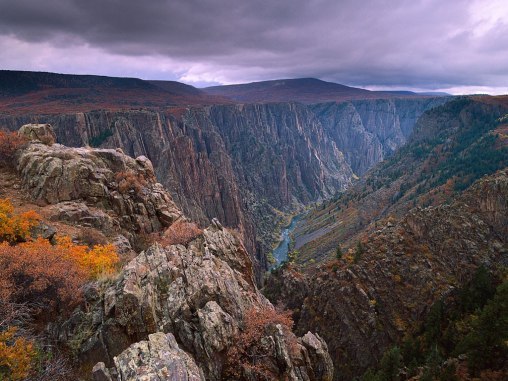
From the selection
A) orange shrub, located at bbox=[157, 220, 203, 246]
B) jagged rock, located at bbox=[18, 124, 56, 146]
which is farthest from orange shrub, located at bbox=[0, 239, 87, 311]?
jagged rock, located at bbox=[18, 124, 56, 146]

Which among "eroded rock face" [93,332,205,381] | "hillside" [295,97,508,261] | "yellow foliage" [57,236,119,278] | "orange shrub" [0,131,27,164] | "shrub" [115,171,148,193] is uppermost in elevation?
"orange shrub" [0,131,27,164]

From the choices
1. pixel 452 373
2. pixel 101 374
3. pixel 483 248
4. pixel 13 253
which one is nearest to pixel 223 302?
pixel 101 374

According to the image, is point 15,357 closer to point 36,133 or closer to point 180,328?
point 180,328

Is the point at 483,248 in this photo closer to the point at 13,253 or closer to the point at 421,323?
the point at 421,323

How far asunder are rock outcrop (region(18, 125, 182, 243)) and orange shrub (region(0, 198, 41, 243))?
16.5 ft

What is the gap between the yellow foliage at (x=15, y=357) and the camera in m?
14.0

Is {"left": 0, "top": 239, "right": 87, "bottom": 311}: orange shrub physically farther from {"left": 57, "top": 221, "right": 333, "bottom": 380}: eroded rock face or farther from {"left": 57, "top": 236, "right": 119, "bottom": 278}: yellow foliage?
{"left": 57, "top": 236, "right": 119, "bottom": 278}: yellow foliage

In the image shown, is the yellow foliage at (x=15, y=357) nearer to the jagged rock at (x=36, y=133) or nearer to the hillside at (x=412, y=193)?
the jagged rock at (x=36, y=133)

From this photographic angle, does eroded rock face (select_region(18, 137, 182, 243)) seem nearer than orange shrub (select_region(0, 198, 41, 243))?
No

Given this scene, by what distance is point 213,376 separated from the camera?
1767cm

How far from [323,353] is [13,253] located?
19.0m

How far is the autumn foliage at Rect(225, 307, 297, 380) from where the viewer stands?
59.3 ft

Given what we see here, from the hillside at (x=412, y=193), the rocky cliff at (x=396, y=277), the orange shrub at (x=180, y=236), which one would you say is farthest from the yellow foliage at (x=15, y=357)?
the hillside at (x=412, y=193)

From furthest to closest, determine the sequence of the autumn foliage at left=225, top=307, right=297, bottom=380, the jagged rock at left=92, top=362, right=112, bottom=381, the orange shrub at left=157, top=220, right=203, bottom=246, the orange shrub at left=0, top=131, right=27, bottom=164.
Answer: the orange shrub at left=0, top=131, right=27, bottom=164, the orange shrub at left=157, top=220, right=203, bottom=246, the autumn foliage at left=225, top=307, right=297, bottom=380, the jagged rock at left=92, top=362, right=112, bottom=381
